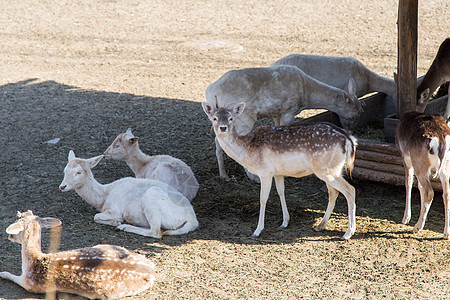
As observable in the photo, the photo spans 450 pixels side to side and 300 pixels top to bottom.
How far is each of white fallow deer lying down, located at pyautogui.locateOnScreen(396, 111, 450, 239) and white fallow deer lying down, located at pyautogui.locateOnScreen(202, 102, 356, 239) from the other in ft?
2.08

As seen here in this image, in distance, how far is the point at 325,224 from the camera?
6.36 meters

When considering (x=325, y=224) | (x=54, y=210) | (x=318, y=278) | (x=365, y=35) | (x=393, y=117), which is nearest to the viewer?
(x=318, y=278)

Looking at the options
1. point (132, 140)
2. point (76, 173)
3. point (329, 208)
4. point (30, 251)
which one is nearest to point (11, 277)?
point (30, 251)

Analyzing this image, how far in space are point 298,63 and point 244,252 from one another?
15.3 ft

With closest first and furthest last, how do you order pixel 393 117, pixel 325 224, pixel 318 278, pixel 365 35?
pixel 318 278 < pixel 325 224 < pixel 393 117 < pixel 365 35

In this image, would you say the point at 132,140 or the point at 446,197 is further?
A: the point at 132,140

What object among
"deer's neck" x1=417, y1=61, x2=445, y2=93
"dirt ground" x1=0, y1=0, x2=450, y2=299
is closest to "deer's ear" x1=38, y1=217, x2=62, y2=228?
"dirt ground" x1=0, y1=0, x2=450, y2=299

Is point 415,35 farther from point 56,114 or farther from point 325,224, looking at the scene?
point 56,114

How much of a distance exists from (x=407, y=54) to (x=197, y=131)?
3.70 meters

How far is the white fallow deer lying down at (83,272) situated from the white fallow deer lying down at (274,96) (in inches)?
122

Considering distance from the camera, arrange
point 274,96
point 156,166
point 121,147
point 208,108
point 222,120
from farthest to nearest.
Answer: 1. point 274,96
2. point 121,147
3. point 156,166
4. point 208,108
5. point 222,120

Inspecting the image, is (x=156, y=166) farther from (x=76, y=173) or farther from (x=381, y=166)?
(x=381, y=166)

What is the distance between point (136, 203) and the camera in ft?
20.8

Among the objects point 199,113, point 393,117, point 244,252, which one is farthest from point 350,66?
point 244,252
